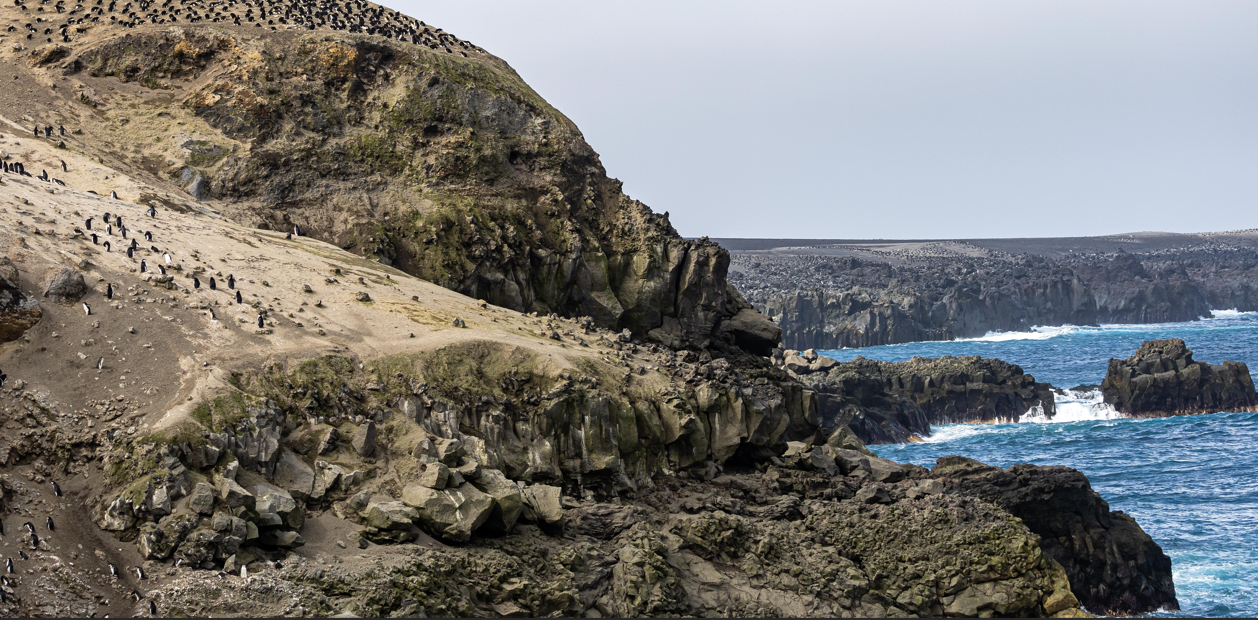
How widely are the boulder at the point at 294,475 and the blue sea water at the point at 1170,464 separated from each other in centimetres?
3519

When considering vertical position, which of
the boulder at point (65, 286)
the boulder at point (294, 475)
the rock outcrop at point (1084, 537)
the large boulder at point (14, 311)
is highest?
the boulder at point (65, 286)

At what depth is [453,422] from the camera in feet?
105

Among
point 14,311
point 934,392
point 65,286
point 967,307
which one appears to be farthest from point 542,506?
point 967,307

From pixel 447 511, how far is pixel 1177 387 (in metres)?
81.6

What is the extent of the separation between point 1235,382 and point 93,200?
3508 inches

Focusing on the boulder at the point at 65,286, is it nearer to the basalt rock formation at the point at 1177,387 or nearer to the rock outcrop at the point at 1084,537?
the rock outcrop at the point at 1084,537

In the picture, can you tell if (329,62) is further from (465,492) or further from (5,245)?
(465,492)

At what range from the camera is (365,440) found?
2983 cm

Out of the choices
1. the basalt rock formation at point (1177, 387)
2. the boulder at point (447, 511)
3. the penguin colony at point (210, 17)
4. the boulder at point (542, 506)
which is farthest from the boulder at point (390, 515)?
the basalt rock formation at point (1177, 387)

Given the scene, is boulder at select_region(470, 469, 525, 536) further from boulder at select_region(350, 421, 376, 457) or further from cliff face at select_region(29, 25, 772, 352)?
cliff face at select_region(29, 25, 772, 352)

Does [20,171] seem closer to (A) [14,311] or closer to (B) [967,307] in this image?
(A) [14,311]

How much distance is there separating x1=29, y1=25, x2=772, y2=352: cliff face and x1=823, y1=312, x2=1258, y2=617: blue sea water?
80.4 ft

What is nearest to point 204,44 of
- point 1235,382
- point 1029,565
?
point 1029,565

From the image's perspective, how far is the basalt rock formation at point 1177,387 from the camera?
90.6 metres
